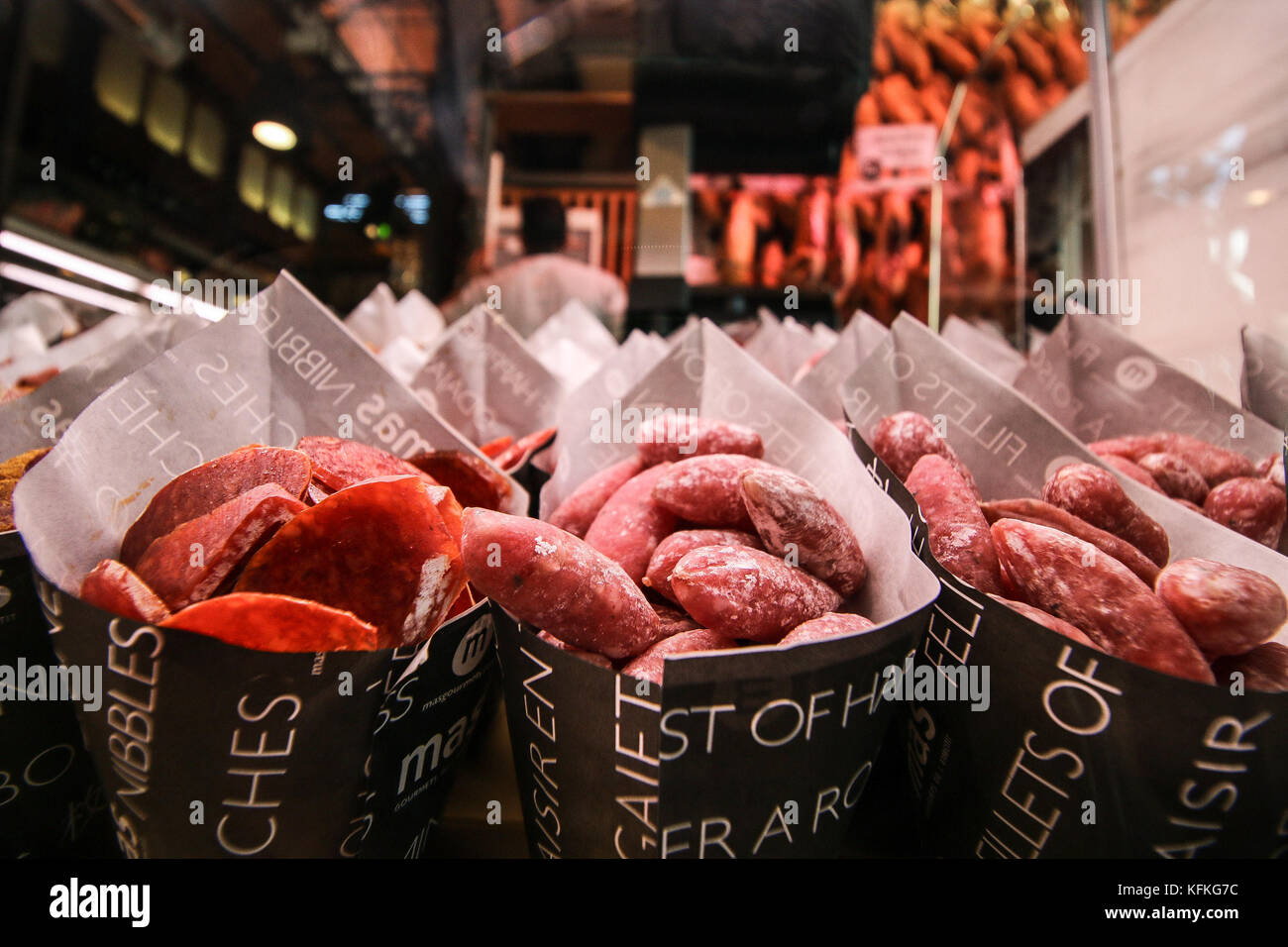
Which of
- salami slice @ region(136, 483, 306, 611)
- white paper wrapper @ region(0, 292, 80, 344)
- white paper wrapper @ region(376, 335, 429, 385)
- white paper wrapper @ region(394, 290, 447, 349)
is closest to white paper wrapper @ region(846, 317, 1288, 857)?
salami slice @ region(136, 483, 306, 611)

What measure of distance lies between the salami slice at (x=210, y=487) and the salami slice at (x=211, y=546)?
34mm

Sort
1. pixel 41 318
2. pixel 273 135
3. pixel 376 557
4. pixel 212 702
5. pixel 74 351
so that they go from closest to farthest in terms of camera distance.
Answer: pixel 212 702
pixel 376 557
pixel 74 351
pixel 41 318
pixel 273 135

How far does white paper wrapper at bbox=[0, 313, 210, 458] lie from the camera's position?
68cm

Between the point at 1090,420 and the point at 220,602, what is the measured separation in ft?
3.45

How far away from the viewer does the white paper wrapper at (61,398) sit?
0.68m

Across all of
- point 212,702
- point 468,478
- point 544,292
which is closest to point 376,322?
point 544,292

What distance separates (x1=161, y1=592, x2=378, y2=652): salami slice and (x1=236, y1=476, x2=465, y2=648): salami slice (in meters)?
0.07

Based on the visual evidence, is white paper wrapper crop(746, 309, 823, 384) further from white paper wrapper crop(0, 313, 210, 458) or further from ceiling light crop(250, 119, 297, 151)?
ceiling light crop(250, 119, 297, 151)

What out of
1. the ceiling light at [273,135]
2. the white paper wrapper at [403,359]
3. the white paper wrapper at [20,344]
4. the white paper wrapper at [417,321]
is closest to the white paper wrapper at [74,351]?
the white paper wrapper at [20,344]

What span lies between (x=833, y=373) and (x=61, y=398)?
3.10 feet

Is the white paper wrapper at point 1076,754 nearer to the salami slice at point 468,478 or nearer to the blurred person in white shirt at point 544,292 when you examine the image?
the salami slice at point 468,478

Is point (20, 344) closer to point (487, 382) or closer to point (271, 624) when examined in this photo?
point (487, 382)

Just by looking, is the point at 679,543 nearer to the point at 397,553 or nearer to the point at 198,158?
the point at 397,553

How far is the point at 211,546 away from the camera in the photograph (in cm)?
44
